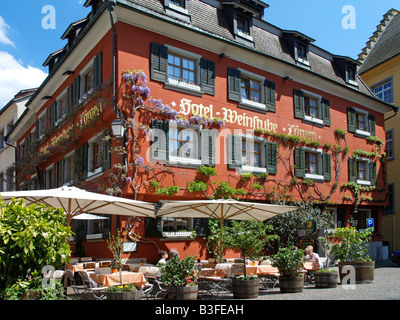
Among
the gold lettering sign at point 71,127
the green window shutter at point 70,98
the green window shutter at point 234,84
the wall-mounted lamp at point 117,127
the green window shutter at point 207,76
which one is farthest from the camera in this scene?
the green window shutter at point 70,98

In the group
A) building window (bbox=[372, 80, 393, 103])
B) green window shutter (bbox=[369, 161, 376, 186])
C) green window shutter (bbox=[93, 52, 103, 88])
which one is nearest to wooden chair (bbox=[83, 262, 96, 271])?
green window shutter (bbox=[93, 52, 103, 88])

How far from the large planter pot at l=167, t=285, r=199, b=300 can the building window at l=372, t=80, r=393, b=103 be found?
2345 centimetres

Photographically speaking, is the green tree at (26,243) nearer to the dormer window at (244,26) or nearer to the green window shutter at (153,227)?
the green window shutter at (153,227)

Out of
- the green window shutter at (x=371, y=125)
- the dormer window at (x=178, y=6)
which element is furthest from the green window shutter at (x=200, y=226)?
the green window shutter at (x=371, y=125)

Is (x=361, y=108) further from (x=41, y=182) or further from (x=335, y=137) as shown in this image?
(x=41, y=182)

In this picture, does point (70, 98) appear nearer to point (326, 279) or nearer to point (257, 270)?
point (257, 270)

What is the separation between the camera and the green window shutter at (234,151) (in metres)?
17.0

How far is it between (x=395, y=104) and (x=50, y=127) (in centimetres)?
2012

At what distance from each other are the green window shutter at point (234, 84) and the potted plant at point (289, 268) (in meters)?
8.02

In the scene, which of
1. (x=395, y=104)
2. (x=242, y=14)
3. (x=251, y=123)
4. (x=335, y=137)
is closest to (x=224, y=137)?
(x=251, y=123)

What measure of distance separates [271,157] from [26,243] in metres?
13.5

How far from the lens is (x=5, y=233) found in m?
6.38

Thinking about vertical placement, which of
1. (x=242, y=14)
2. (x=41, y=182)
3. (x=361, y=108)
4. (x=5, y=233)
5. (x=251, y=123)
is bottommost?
(x=5, y=233)

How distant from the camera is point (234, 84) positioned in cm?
1764
